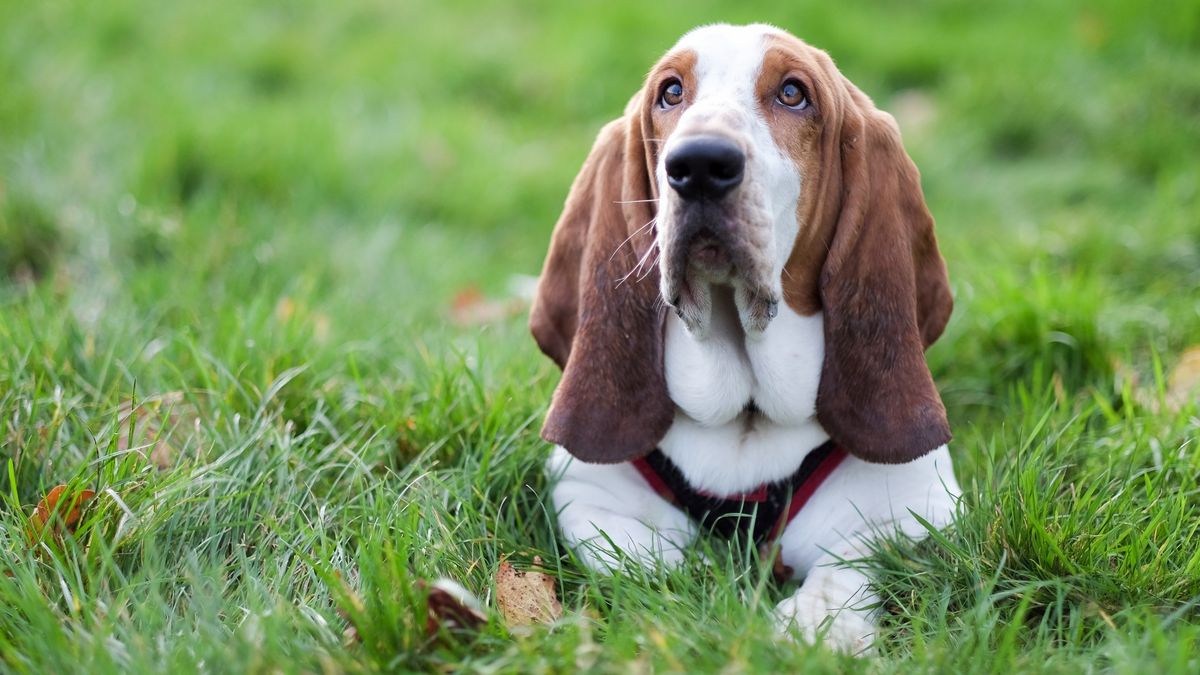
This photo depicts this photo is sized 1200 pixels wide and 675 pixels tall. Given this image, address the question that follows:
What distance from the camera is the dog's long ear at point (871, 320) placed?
256 cm

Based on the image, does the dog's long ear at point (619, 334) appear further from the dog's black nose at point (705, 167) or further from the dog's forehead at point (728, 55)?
the dog's black nose at point (705, 167)

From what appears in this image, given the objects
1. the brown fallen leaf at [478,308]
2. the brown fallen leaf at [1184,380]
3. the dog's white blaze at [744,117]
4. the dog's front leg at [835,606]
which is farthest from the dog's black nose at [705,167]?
the brown fallen leaf at [478,308]

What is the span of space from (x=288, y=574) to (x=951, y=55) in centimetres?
590

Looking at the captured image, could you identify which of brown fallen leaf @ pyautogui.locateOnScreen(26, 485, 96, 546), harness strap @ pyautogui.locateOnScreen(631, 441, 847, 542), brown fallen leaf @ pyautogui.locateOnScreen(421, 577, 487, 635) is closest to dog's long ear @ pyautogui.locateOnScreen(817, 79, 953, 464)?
harness strap @ pyautogui.locateOnScreen(631, 441, 847, 542)

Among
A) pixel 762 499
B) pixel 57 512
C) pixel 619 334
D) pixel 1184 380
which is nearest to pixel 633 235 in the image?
pixel 619 334

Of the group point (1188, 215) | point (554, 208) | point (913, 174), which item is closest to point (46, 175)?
point (554, 208)

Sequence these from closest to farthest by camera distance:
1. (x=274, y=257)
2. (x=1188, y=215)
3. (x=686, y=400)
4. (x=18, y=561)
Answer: (x=18, y=561) → (x=686, y=400) → (x=274, y=257) → (x=1188, y=215)

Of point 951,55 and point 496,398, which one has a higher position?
point 951,55

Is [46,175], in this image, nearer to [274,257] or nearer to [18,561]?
[274,257]

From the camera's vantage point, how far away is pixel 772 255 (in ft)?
7.88

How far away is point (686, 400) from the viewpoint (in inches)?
105

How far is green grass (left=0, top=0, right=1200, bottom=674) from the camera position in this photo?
2195 mm

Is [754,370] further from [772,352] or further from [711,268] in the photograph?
[711,268]

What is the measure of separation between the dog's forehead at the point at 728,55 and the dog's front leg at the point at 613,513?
931mm
